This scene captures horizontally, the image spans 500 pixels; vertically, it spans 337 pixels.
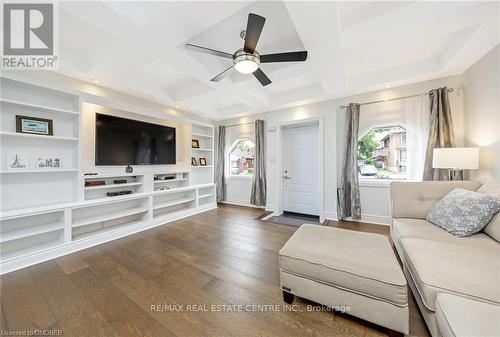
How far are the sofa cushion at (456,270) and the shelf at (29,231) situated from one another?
3.72 meters

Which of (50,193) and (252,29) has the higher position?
(252,29)

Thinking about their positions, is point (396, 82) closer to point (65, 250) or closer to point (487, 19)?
point (487, 19)

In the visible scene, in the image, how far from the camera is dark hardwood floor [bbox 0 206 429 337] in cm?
133

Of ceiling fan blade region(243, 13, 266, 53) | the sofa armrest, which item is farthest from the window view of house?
ceiling fan blade region(243, 13, 266, 53)

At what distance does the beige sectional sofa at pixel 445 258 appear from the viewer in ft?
3.49

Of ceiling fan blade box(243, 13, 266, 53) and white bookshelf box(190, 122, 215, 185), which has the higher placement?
ceiling fan blade box(243, 13, 266, 53)

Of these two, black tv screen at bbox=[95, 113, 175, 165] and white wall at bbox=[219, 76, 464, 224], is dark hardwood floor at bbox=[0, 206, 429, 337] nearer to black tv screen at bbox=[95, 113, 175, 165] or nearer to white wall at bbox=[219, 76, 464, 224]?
black tv screen at bbox=[95, 113, 175, 165]

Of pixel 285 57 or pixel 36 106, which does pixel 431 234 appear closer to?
pixel 285 57

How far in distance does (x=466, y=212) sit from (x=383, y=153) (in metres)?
2.01

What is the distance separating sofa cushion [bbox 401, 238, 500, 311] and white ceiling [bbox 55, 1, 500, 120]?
203 centimetres

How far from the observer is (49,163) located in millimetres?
2629

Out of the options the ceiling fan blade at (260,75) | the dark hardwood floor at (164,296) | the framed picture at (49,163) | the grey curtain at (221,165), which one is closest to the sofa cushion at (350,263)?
the dark hardwood floor at (164,296)

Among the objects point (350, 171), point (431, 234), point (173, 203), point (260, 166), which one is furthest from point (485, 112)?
point (173, 203)

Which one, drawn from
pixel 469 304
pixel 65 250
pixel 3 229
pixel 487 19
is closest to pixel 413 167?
pixel 487 19
